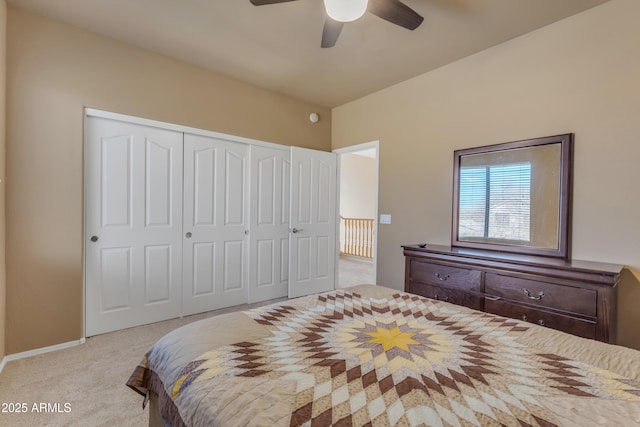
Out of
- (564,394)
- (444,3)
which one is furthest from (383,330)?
(444,3)

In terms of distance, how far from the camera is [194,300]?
3184 millimetres

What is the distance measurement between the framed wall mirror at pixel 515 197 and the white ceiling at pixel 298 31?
95 cm

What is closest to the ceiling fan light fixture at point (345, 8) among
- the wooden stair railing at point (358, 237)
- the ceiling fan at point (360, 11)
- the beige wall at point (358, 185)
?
the ceiling fan at point (360, 11)

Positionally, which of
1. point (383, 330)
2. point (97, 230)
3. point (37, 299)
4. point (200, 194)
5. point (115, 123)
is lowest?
point (37, 299)

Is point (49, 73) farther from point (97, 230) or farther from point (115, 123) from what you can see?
point (97, 230)

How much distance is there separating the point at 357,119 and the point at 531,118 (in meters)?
2.05

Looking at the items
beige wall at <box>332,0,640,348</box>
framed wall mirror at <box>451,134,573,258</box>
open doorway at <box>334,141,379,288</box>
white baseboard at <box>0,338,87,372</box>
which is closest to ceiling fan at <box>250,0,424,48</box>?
beige wall at <box>332,0,640,348</box>

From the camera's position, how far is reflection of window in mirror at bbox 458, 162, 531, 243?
245 cm

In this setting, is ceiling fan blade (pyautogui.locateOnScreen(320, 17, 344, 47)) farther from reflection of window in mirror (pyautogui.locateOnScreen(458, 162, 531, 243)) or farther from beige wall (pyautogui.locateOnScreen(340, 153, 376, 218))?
beige wall (pyautogui.locateOnScreen(340, 153, 376, 218))

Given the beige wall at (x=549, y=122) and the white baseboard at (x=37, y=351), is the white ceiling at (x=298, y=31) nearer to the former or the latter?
the beige wall at (x=549, y=122)

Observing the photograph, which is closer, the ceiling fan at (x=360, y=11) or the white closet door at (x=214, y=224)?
the ceiling fan at (x=360, y=11)

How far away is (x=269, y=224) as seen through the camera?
374cm

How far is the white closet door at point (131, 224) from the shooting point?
2.61m

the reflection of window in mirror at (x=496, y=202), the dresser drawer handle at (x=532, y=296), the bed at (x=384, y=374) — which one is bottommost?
the dresser drawer handle at (x=532, y=296)
